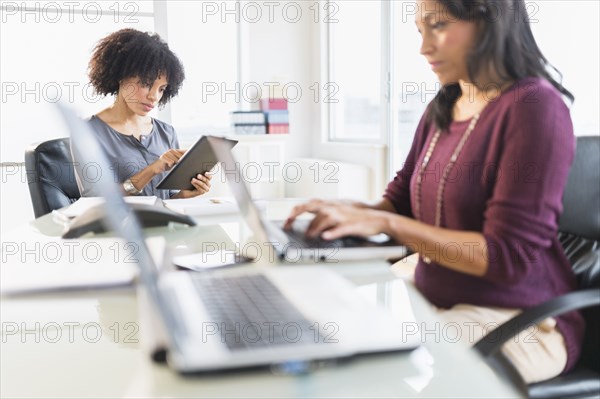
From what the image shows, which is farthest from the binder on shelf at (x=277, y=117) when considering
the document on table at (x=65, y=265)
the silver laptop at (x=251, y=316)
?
the silver laptop at (x=251, y=316)

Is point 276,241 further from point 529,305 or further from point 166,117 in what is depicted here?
point 166,117

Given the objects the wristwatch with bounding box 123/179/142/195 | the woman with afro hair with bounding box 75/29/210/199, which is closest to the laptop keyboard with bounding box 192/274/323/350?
A: the wristwatch with bounding box 123/179/142/195

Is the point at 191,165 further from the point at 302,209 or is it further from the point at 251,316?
the point at 251,316

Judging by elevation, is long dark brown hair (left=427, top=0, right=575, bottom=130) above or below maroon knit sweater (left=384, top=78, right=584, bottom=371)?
above

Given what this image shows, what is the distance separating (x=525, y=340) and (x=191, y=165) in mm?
1123

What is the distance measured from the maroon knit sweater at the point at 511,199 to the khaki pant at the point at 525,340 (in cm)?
2

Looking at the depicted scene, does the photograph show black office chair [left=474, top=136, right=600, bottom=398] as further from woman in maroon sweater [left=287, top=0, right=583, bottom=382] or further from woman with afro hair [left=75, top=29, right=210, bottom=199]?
woman with afro hair [left=75, top=29, right=210, bottom=199]

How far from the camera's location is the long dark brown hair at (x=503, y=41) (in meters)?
0.96

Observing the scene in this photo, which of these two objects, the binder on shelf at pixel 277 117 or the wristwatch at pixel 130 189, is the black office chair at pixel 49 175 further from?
the binder on shelf at pixel 277 117

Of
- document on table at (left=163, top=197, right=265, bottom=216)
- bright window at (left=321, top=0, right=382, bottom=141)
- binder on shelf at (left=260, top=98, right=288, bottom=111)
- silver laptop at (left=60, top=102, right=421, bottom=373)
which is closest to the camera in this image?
silver laptop at (left=60, top=102, right=421, bottom=373)

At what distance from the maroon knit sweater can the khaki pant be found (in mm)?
21

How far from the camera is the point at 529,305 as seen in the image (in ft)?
3.29

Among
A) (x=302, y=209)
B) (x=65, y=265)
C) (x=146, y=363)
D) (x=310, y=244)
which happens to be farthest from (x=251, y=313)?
(x=65, y=265)

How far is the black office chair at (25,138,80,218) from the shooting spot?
77.9 inches
